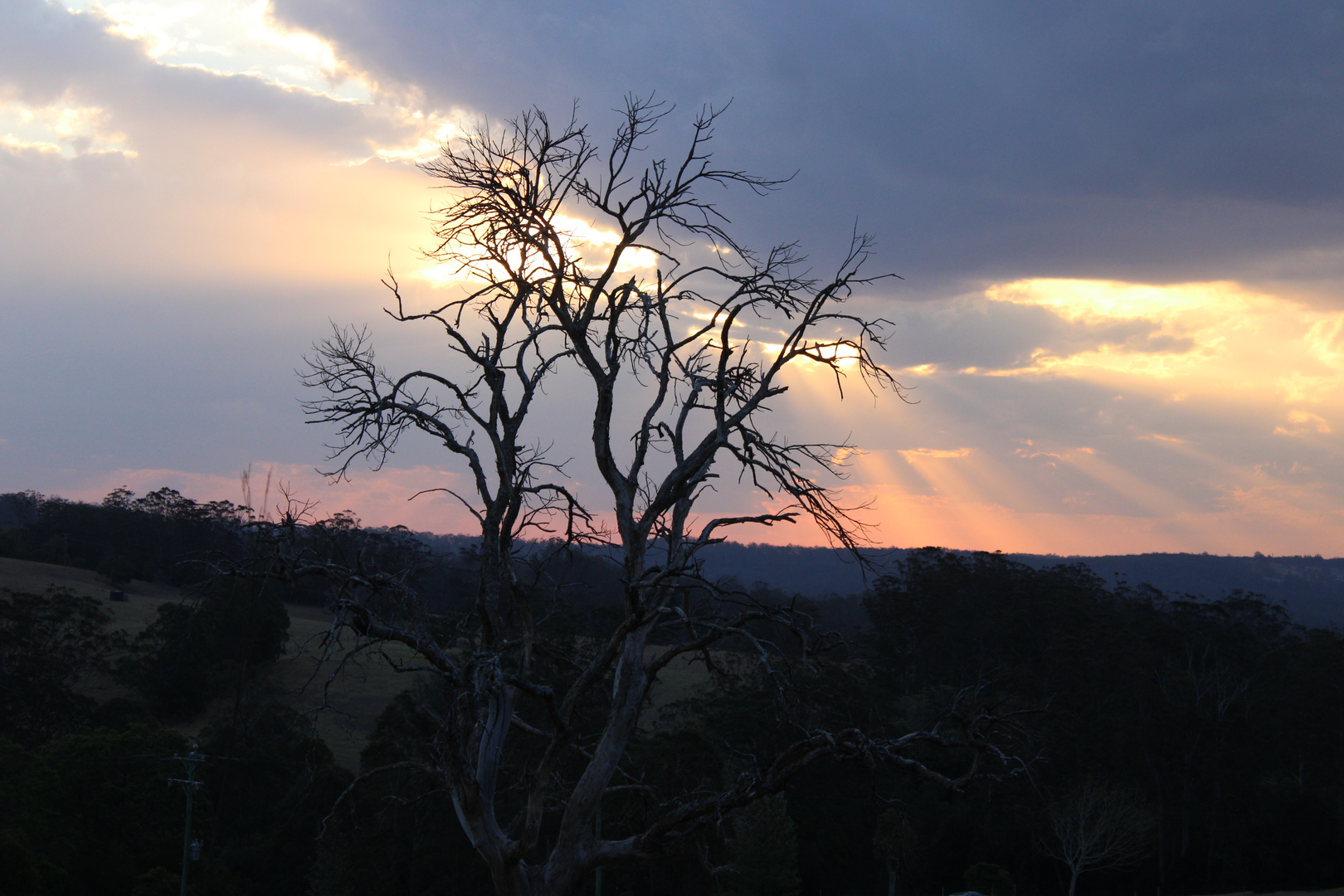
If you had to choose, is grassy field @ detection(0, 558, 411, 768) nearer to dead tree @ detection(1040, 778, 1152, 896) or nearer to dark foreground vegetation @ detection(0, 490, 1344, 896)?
dark foreground vegetation @ detection(0, 490, 1344, 896)

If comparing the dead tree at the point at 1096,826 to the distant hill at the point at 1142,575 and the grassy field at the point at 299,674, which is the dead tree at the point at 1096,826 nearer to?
the grassy field at the point at 299,674

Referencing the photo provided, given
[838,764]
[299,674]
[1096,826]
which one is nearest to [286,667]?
[299,674]

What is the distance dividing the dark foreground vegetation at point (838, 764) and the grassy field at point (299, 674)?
113 cm

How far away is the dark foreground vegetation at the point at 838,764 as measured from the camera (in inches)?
1135

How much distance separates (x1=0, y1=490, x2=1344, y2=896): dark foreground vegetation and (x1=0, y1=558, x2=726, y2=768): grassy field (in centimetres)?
113

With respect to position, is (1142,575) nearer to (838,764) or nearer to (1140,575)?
(1140,575)

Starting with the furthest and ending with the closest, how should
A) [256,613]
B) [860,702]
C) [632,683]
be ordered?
[256,613], [860,702], [632,683]

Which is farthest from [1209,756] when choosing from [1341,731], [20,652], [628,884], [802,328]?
[20,652]

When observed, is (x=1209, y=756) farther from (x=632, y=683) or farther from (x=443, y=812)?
(x=632, y=683)

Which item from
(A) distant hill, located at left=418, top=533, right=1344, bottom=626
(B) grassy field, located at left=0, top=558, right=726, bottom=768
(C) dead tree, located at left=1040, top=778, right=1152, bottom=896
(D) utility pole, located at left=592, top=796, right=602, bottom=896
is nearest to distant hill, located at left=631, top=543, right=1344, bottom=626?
(A) distant hill, located at left=418, top=533, right=1344, bottom=626

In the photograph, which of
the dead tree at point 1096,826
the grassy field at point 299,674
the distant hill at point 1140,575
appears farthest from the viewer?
the distant hill at point 1140,575

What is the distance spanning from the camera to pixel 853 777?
122ft

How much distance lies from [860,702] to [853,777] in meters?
2.91

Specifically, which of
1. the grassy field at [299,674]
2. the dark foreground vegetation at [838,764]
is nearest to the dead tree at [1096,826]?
the dark foreground vegetation at [838,764]
